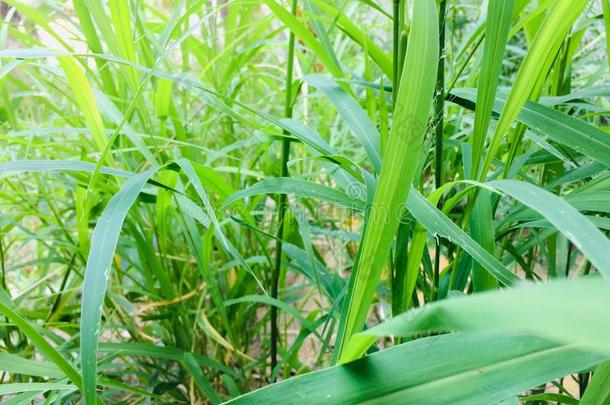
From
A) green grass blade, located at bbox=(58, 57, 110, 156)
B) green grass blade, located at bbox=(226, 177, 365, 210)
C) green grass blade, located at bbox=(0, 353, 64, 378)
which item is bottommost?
green grass blade, located at bbox=(0, 353, 64, 378)

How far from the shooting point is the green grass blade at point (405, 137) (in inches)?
10.2

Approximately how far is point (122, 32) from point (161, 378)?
48cm

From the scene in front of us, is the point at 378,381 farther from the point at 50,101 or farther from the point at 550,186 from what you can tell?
the point at 50,101

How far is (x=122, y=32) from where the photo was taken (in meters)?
0.43

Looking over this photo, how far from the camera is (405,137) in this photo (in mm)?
260

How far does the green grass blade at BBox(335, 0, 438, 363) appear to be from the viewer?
0.85 ft

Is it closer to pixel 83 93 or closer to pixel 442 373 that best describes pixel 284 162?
pixel 83 93

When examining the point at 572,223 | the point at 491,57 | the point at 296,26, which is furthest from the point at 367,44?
the point at 572,223

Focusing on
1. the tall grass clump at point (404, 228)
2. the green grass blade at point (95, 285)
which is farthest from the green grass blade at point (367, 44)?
the green grass blade at point (95, 285)

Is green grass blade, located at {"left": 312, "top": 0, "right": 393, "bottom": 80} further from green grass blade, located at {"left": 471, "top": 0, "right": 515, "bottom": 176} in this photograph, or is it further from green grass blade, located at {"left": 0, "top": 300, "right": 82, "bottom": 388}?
green grass blade, located at {"left": 0, "top": 300, "right": 82, "bottom": 388}

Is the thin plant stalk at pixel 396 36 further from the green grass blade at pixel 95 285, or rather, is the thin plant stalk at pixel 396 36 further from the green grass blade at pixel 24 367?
the green grass blade at pixel 24 367

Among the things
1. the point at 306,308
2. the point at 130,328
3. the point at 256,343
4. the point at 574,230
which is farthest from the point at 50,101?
the point at 574,230

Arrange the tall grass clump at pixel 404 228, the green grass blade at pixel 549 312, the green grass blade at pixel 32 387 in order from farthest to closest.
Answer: the green grass blade at pixel 32 387 < the tall grass clump at pixel 404 228 < the green grass blade at pixel 549 312

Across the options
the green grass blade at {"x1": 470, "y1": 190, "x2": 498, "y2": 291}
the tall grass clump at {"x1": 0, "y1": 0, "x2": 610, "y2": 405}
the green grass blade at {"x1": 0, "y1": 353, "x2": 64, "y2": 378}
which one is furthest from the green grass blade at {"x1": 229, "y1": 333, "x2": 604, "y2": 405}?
the green grass blade at {"x1": 0, "y1": 353, "x2": 64, "y2": 378}
